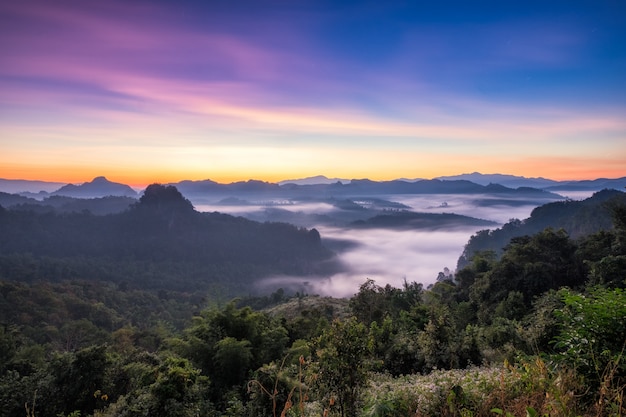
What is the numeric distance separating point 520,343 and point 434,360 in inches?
134

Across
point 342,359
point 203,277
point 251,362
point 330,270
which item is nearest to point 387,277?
point 330,270

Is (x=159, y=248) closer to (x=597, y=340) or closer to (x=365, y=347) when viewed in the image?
(x=365, y=347)

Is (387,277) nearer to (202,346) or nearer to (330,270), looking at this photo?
(330,270)

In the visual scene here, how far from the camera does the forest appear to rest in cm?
371

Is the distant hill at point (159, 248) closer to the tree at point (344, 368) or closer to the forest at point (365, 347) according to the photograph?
the forest at point (365, 347)

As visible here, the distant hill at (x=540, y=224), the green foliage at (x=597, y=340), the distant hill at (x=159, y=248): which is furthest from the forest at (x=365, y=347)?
the distant hill at (x=159, y=248)

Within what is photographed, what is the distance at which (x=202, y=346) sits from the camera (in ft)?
57.4

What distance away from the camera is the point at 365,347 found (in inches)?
189

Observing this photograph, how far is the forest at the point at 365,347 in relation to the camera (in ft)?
12.2

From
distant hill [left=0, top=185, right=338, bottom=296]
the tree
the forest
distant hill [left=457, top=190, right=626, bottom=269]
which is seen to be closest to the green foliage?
the forest

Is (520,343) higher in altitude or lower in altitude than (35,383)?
higher

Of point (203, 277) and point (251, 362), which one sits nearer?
point (251, 362)

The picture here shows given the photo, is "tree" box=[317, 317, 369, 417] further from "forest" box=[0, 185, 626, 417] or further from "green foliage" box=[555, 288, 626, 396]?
"green foliage" box=[555, 288, 626, 396]

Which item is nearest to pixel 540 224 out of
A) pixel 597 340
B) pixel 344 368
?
pixel 597 340
